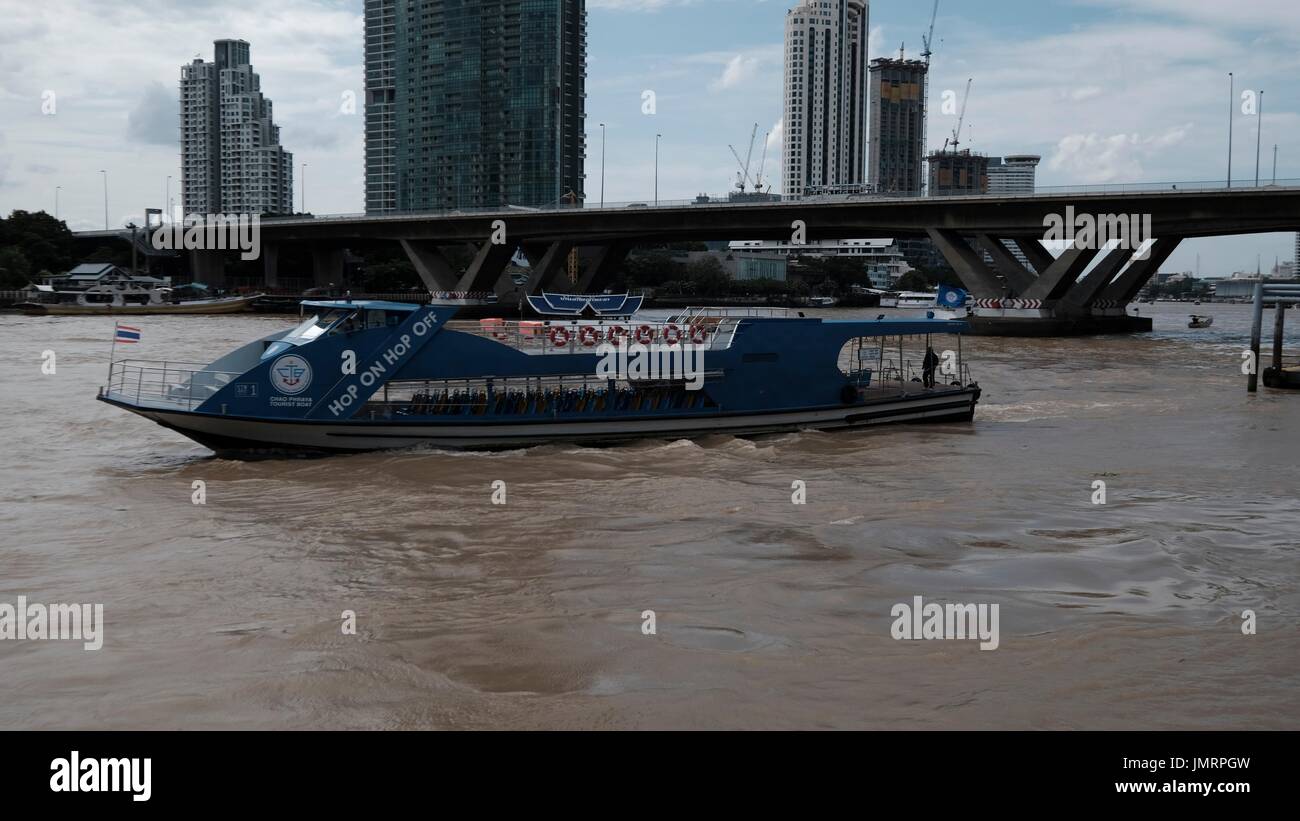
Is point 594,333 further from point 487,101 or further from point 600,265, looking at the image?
point 487,101

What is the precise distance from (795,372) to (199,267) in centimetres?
10762

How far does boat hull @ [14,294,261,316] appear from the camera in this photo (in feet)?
281

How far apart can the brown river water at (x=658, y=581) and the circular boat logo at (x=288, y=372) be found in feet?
5.07

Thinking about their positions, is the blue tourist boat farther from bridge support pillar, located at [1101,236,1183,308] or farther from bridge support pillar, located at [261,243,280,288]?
bridge support pillar, located at [261,243,280,288]

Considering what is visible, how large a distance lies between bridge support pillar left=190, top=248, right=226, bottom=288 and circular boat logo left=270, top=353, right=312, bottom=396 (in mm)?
105107

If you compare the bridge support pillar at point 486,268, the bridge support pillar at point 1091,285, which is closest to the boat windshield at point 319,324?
the bridge support pillar at point 1091,285

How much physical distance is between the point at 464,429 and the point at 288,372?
360cm

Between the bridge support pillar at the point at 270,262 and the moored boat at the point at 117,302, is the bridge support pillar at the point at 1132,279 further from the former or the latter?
the bridge support pillar at the point at 270,262

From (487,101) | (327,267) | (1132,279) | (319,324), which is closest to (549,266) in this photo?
(327,267)

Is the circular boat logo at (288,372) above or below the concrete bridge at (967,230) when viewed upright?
below

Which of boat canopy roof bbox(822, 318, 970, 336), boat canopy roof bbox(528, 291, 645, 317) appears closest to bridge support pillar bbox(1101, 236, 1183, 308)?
boat canopy roof bbox(528, 291, 645, 317)

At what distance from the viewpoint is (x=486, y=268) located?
95.4 meters

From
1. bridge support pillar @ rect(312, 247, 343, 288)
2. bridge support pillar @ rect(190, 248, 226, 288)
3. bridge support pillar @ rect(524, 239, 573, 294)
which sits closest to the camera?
bridge support pillar @ rect(524, 239, 573, 294)

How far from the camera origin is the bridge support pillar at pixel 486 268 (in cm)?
9388
